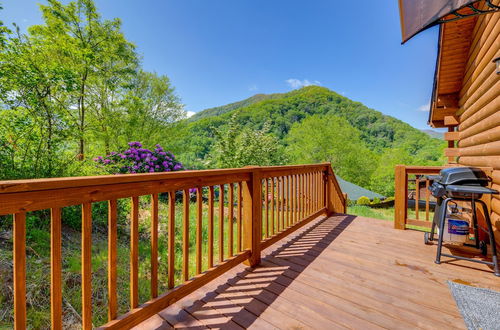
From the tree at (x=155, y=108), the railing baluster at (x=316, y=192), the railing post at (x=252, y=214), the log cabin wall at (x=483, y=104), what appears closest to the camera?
the railing post at (x=252, y=214)

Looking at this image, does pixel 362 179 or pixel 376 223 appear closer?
pixel 376 223

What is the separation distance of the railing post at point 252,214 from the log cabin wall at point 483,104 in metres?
2.82

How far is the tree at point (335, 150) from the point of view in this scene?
2227cm

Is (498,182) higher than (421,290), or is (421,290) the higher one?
(498,182)

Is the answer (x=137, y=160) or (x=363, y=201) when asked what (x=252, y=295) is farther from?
(x=363, y=201)

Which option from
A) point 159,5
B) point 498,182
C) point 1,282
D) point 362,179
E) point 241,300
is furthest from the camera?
point 362,179

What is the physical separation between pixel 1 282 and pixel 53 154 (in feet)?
7.97

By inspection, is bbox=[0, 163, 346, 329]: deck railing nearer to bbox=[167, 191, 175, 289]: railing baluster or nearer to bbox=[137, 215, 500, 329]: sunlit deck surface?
bbox=[167, 191, 175, 289]: railing baluster

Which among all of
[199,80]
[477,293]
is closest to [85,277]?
[477,293]

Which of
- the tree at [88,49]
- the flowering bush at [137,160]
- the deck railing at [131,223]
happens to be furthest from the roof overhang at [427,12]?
the tree at [88,49]

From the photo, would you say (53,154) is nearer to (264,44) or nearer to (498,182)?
(498,182)

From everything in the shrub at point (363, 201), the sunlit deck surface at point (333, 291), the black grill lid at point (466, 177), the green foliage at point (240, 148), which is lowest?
the shrub at point (363, 201)

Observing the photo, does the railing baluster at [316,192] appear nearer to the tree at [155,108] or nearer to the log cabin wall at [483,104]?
the log cabin wall at [483,104]

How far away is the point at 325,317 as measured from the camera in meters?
1.60
